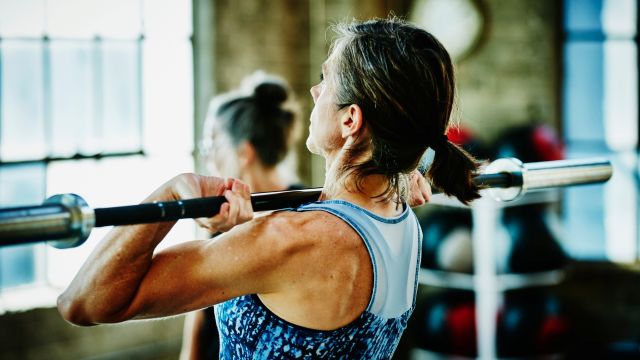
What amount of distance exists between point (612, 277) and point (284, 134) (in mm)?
2996

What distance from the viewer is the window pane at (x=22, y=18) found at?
145 inches

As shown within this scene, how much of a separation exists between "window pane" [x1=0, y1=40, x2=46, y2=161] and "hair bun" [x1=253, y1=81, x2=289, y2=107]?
5.16 ft

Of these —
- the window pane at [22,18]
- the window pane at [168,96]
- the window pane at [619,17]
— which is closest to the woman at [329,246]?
the window pane at [22,18]

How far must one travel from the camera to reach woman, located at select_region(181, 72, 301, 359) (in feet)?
8.91

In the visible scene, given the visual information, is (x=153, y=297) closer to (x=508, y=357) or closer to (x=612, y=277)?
(x=508, y=357)

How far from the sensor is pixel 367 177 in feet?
4.81

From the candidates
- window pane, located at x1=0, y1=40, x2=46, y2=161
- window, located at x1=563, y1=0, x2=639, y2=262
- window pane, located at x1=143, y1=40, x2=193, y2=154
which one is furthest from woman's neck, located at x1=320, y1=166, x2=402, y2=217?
window, located at x1=563, y1=0, x2=639, y2=262

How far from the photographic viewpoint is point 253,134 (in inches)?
107

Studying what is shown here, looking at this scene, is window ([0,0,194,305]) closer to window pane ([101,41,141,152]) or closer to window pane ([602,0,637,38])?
window pane ([101,41,141,152])

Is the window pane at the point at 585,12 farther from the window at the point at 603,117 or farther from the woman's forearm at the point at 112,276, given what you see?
the woman's forearm at the point at 112,276

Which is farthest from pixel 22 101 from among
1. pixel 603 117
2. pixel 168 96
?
pixel 603 117

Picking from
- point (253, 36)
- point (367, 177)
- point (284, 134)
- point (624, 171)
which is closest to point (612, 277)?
point (624, 171)

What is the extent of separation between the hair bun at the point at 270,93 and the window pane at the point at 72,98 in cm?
160

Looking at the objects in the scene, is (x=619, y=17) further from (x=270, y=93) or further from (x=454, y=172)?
(x=454, y=172)
